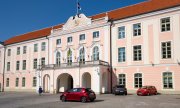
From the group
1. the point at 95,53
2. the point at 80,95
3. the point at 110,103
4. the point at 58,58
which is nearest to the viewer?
the point at 110,103

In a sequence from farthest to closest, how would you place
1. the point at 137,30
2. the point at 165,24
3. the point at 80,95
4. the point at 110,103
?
the point at 137,30 → the point at 165,24 → the point at 80,95 → the point at 110,103

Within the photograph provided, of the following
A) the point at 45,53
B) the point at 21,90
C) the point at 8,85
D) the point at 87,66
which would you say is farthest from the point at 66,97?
the point at 8,85

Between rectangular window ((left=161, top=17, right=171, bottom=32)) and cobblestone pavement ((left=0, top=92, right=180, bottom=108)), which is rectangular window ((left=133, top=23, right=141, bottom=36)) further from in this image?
cobblestone pavement ((left=0, top=92, right=180, bottom=108))

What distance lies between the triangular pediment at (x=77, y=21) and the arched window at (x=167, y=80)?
14550mm

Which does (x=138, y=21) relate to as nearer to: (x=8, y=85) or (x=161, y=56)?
(x=161, y=56)

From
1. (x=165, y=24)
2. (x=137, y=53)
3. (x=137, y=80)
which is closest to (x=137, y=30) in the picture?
(x=137, y=53)

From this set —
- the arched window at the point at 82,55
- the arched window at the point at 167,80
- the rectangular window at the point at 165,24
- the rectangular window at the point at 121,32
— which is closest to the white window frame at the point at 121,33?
the rectangular window at the point at 121,32

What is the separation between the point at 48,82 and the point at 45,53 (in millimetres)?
5862

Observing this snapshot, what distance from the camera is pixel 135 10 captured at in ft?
116

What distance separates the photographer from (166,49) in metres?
29.9

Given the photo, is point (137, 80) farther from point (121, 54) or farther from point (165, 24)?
point (165, 24)

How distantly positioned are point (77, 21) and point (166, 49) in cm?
1584

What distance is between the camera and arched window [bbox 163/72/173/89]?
28.9 metres

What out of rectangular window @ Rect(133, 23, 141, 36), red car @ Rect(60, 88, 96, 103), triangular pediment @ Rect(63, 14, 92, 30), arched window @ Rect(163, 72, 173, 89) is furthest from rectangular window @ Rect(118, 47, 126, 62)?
red car @ Rect(60, 88, 96, 103)
